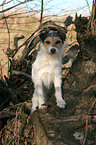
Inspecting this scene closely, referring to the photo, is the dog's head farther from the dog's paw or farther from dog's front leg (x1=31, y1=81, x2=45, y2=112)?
the dog's paw

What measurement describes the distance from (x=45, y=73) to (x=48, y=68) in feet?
0.26

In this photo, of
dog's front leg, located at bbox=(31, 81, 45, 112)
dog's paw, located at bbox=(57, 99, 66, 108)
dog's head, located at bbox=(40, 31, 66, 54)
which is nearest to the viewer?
dog's paw, located at bbox=(57, 99, 66, 108)

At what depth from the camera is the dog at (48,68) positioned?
237cm

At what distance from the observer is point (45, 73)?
242 cm

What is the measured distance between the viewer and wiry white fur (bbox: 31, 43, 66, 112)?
2377 mm

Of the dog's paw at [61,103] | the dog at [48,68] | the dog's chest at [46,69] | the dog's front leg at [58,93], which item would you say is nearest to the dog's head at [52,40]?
the dog at [48,68]

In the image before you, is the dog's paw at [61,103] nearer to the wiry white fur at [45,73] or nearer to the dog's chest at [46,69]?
the wiry white fur at [45,73]

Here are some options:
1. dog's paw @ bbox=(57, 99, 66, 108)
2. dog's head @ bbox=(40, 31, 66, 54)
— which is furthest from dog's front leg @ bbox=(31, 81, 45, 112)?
dog's head @ bbox=(40, 31, 66, 54)

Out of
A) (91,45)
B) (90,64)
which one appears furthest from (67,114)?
(91,45)

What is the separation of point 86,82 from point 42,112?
749 millimetres

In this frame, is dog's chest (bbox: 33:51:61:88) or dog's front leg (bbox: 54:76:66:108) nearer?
dog's front leg (bbox: 54:76:66:108)

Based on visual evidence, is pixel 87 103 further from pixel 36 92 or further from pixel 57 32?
pixel 57 32

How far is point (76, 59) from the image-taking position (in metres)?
2.63

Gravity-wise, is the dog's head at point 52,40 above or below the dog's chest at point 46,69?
above
